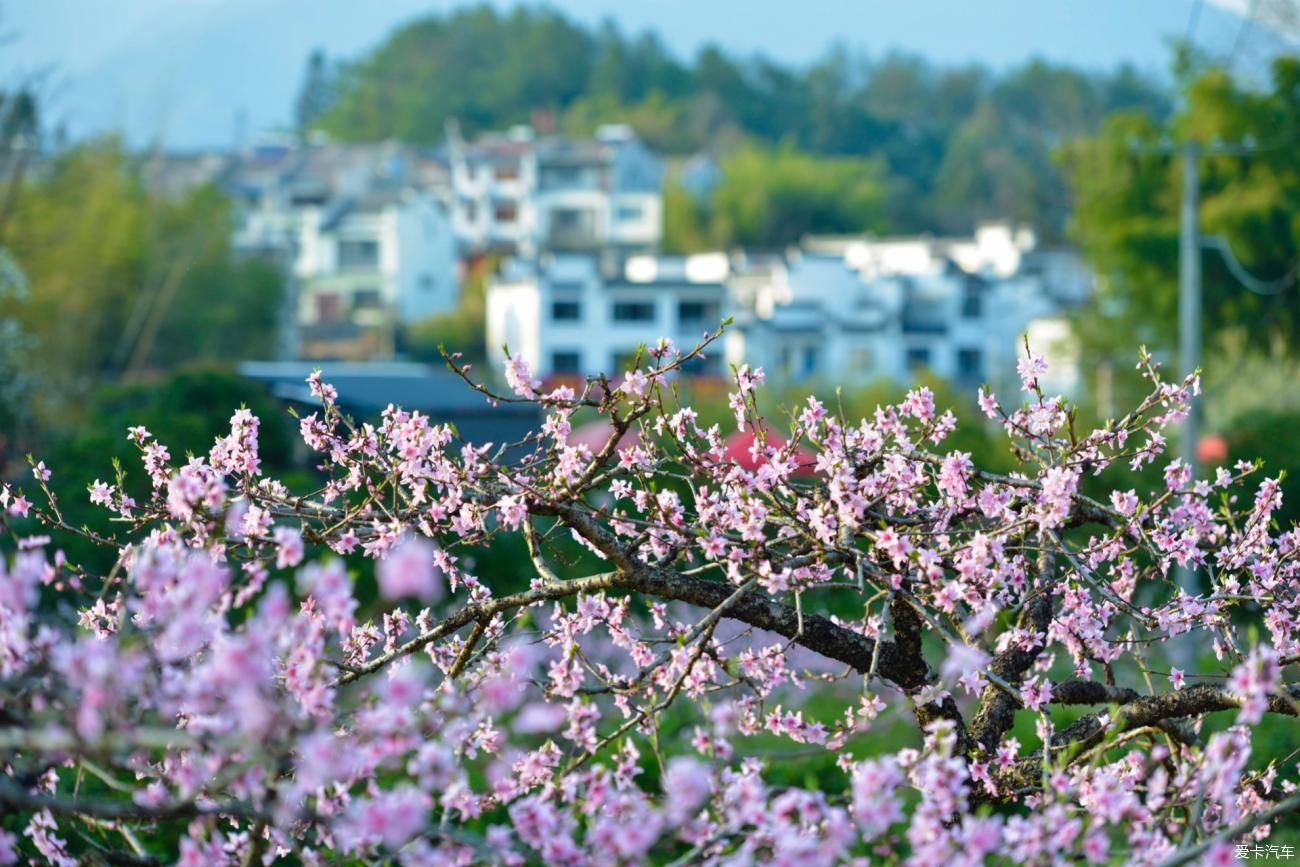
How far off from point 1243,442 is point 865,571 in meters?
19.1

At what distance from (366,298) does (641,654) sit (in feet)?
213

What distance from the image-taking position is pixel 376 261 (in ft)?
221

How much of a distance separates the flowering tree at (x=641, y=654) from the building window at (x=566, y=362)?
1827 inches

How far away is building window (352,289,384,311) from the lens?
220 ft

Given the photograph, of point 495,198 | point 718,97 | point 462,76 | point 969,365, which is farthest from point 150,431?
point 462,76

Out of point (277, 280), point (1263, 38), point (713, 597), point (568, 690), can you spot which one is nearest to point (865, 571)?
point (713, 597)

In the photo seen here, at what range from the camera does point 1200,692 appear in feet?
11.8

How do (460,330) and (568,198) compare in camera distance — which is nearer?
(460,330)

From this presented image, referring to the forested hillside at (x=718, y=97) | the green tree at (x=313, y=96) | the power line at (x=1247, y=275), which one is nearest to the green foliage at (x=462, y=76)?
the forested hillside at (x=718, y=97)

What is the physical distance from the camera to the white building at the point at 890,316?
174 feet

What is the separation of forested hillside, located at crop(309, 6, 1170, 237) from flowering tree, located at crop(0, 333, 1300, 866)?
9266cm

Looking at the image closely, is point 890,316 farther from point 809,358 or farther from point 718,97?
point 718,97

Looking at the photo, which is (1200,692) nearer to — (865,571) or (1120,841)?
(865,571)

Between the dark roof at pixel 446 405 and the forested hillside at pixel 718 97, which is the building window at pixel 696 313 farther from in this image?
the forested hillside at pixel 718 97
